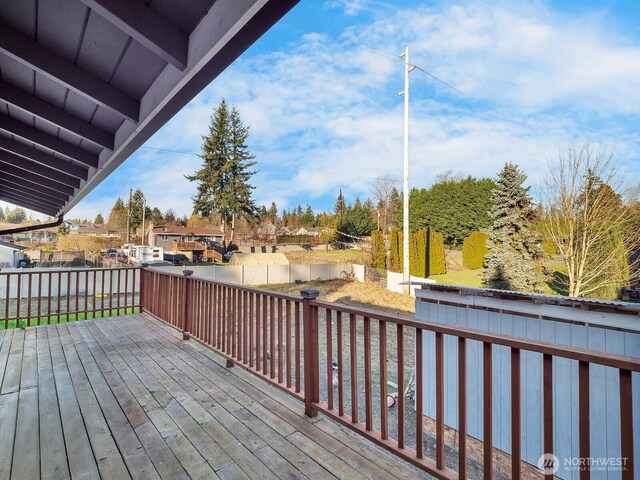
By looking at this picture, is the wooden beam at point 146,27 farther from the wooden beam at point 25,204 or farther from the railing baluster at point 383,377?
the wooden beam at point 25,204

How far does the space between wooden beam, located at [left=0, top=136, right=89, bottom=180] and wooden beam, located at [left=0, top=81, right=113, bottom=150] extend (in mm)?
1239

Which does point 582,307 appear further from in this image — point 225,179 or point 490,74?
point 225,179

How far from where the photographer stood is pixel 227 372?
2840mm

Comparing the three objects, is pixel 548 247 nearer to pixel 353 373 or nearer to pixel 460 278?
pixel 460 278

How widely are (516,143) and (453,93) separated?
393 centimetres

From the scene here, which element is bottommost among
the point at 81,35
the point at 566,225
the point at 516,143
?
the point at 566,225

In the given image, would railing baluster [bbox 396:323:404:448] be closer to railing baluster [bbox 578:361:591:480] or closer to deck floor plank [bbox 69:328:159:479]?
railing baluster [bbox 578:361:591:480]

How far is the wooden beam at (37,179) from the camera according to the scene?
13.3 ft

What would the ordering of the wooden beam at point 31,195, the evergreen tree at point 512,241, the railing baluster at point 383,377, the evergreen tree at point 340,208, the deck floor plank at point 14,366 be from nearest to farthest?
the railing baluster at point 383,377 → the deck floor plank at point 14,366 → the wooden beam at point 31,195 → the evergreen tree at point 512,241 → the evergreen tree at point 340,208

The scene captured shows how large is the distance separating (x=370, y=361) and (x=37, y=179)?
17.3 feet

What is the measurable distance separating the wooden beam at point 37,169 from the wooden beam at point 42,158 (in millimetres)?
378

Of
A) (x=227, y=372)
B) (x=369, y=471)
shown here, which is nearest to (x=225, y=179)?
(x=227, y=372)

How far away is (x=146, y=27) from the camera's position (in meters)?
1.44

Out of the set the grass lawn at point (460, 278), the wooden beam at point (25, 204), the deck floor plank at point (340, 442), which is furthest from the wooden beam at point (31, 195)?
the grass lawn at point (460, 278)
